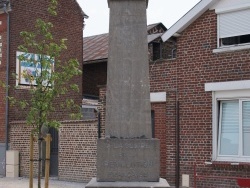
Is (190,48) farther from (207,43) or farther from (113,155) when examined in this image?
(113,155)

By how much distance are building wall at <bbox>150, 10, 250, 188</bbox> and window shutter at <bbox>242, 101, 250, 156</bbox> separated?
1.63 ft

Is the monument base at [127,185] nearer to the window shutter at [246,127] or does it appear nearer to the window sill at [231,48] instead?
the window shutter at [246,127]

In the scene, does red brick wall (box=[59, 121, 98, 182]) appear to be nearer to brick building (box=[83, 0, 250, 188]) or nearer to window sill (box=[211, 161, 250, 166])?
brick building (box=[83, 0, 250, 188])

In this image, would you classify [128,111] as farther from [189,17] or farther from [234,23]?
[189,17]

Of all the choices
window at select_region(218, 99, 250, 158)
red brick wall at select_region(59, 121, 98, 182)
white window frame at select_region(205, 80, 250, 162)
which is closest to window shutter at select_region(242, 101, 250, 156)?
window at select_region(218, 99, 250, 158)

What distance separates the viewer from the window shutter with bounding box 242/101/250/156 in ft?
42.8

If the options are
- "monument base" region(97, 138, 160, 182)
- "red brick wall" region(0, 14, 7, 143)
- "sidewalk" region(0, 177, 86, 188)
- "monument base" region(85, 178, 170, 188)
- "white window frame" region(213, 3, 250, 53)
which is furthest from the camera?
Result: "red brick wall" region(0, 14, 7, 143)

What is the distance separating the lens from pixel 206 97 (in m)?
13.7

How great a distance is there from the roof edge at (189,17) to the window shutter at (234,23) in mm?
461

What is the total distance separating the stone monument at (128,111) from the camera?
809 cm

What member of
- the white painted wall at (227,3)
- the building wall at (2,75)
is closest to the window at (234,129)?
the white painted wall at (227,3)

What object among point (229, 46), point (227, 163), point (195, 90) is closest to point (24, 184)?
point (195, 90)

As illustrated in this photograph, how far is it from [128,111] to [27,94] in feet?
38.6

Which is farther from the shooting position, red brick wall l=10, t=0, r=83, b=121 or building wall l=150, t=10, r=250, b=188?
red brick wall l=10, t=0, r=83, b=121
